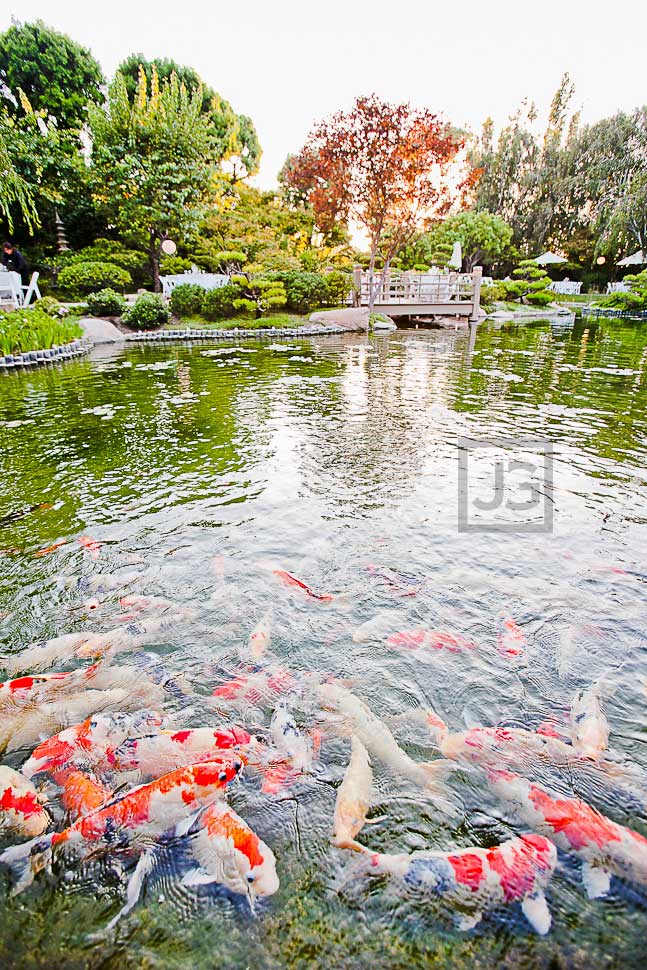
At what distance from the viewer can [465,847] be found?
182 cm

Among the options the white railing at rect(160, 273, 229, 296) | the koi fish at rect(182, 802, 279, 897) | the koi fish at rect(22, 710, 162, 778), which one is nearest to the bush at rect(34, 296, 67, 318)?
the white railing at rect(160, 273, 229, 296)

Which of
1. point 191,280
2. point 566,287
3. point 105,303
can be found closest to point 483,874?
point 105,303

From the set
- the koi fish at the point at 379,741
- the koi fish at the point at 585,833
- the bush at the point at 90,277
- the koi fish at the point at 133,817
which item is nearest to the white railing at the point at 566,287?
the bush at the point at 90,277

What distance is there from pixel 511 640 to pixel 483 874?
1.35 metres

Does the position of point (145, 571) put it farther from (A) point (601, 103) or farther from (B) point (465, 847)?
(A) point (601, 103)

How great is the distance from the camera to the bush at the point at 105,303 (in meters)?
18.5

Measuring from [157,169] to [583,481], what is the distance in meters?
21.9

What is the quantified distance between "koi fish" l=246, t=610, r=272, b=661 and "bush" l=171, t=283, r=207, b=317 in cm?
2000

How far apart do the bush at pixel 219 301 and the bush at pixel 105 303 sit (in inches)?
129

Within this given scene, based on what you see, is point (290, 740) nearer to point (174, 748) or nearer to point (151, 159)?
point (174, 748)

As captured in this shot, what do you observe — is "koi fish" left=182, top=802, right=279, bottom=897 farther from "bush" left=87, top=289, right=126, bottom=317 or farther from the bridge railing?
the bridge railing

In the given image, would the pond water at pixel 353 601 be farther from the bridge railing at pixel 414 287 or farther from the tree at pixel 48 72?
the tree at pixel 48 72

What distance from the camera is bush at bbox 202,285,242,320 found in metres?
20.3

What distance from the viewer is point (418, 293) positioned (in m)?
21.2
